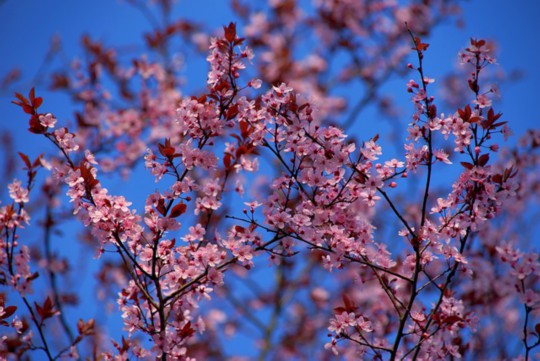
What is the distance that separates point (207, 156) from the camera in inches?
110

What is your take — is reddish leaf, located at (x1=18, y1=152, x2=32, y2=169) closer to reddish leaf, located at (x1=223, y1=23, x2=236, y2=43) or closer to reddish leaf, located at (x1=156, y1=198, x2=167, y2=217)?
reddish leaf, located at (x1=156, y1=198, x2=167, y2=217)

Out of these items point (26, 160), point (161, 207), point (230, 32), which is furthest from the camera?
point (26, 160)

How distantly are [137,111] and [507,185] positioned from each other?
19.6 ft

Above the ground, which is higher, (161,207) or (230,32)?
(230,32)

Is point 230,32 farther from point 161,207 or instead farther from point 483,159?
point 483,159

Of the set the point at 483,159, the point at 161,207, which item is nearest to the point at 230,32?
the point at 161,207

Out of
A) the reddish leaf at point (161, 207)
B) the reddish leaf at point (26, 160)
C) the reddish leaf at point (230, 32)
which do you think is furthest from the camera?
the reddish leaf at point (26, 160)

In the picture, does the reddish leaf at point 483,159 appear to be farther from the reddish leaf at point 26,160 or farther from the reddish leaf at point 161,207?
the reddish leaf at point 26,160

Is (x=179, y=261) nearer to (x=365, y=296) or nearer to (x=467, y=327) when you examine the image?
(x=467, y=327)

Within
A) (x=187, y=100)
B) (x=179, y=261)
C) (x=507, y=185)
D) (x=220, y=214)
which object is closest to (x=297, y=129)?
(x=187, y=100)

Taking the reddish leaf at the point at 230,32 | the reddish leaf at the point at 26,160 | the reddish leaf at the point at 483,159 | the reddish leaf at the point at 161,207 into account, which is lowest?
the reddish leaf at the point at 161,207

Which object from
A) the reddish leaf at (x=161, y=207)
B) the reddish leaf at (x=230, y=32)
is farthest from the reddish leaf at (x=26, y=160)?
the reddish leaf at (x=230, y=32)

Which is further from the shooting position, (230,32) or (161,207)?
(230,32)

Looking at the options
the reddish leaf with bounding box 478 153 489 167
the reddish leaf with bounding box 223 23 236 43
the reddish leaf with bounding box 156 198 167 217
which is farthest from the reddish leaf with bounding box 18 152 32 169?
the reddish leaf with bounding box 478 153 489 167
